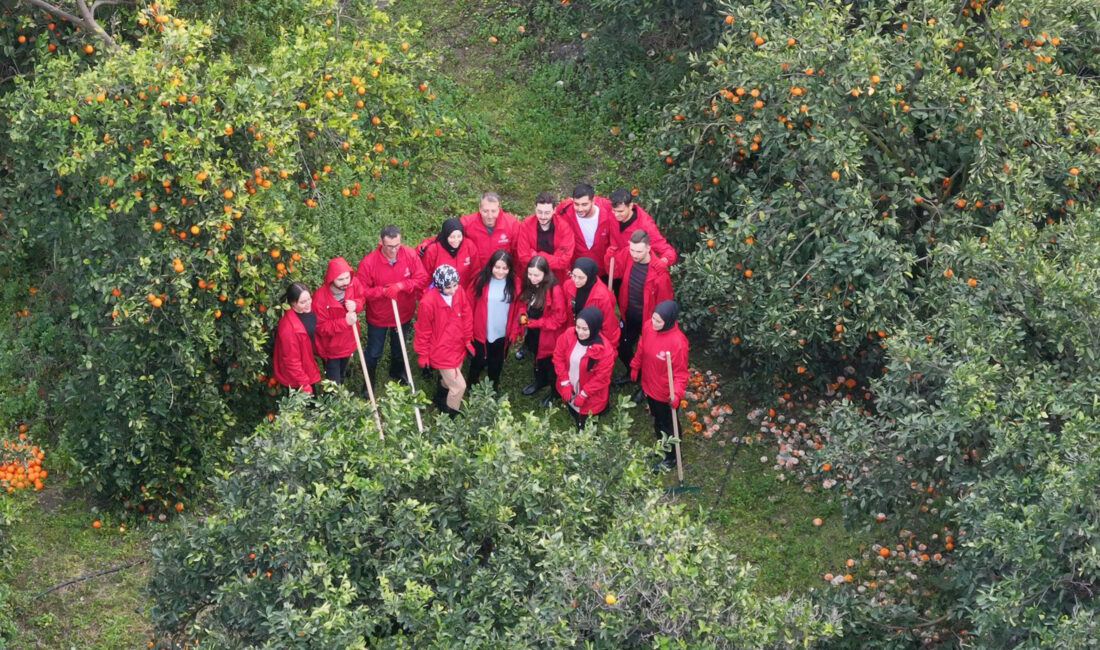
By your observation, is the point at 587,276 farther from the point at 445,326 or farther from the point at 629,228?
the point at 445,326

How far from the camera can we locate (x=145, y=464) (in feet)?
35.0

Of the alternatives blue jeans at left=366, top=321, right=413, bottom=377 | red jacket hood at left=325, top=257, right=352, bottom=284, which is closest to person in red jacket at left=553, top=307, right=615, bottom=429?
blue jeans at left=366, top=321, right=413, bottom=377

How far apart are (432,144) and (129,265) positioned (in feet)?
10.0

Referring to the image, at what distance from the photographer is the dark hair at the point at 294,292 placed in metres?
10.5

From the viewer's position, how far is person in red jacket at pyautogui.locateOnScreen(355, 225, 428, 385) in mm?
11445

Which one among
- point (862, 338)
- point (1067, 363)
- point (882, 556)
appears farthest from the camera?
point (862, 338)

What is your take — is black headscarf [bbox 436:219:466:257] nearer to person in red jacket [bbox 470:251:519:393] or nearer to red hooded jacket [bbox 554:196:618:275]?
person in red jacket [bbox 470:251:519:393]

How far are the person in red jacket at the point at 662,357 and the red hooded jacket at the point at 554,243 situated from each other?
1.17m

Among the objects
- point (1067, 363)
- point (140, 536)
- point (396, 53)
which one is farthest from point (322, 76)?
point (1067, 363)

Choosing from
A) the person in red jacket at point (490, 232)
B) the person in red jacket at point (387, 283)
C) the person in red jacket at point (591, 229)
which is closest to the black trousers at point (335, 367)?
the person in red jacket at point (387, 283)

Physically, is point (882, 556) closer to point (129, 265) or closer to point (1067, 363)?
point (1067, 363)

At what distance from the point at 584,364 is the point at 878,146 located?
2963 mm

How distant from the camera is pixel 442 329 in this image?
1130 cm

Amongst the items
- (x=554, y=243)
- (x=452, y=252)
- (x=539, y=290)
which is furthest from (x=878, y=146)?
(x=452, y=252)
